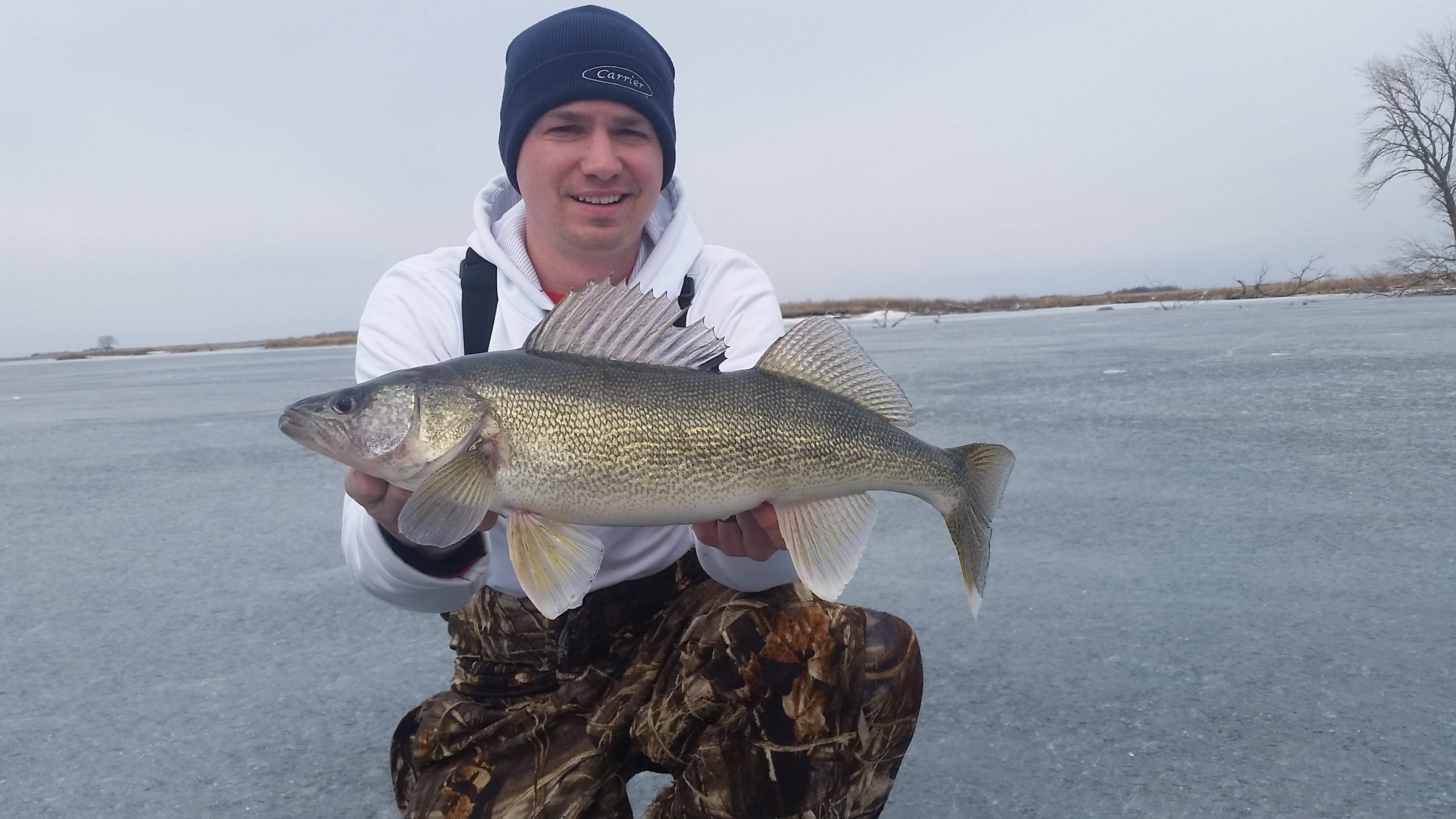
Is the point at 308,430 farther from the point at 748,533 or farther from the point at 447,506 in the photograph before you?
the point at 748,533

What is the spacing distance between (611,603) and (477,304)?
1.02m

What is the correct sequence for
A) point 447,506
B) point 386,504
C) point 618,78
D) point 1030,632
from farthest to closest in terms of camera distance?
point 1030,632 → point 618,78 → point 386,504 → point 447,506

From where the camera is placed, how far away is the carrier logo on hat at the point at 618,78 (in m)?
2.84

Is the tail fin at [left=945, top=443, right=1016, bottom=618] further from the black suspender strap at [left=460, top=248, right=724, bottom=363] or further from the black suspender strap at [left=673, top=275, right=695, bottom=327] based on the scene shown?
the black suspender strap at [left=673, top=275, right=695, bottom=327]

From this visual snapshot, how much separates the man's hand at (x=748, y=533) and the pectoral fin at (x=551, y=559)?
333mm

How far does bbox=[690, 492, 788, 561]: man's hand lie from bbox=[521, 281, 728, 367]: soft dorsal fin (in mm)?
418

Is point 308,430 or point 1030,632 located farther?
point 1030,632

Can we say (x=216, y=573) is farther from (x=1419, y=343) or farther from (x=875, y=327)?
(x=875, y=327)

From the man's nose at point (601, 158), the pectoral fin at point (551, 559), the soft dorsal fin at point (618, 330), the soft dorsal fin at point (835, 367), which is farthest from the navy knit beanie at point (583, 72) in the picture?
the pectoral fin at point (551, 559)

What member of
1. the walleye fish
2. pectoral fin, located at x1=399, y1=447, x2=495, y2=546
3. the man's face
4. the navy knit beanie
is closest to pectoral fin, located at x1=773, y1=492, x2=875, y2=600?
the walleye fish

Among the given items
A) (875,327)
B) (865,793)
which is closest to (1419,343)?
(865,793)

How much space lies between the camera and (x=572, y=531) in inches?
84.0

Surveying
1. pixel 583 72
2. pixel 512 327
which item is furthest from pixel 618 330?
pixel 583 72

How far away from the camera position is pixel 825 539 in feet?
7.55
